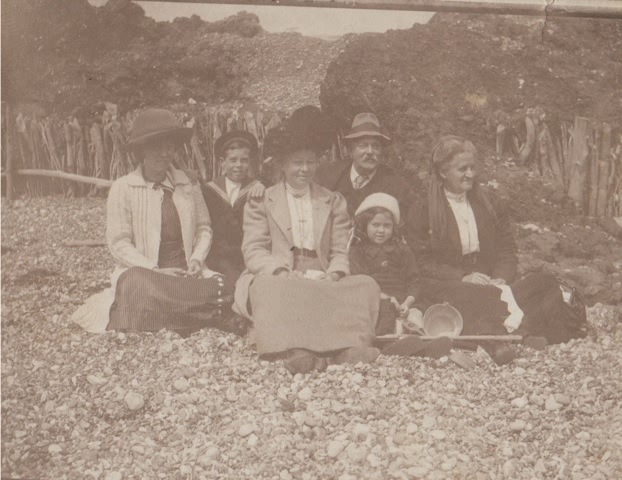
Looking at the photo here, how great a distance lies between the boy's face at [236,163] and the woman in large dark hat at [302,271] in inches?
4.5

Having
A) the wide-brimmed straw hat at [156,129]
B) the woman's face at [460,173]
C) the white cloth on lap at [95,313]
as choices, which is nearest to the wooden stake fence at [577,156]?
the woman's face at [460,173]

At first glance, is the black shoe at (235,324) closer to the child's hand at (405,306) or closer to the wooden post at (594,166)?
the child's hand at (405,306)

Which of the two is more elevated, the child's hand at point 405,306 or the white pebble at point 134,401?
the child's hand at point 405,306

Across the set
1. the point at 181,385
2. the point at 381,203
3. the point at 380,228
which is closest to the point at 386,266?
the point at 380,228

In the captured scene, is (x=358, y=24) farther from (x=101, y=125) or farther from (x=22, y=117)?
(x=22, y=117)

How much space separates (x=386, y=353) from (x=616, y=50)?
2.01m

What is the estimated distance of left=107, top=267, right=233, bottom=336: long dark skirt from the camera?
3992mm

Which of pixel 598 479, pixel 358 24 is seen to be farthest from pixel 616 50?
pixel 598 479

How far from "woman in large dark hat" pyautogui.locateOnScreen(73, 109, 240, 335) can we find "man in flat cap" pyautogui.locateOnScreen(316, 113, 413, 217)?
682 millimetres

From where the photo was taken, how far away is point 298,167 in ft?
13.6

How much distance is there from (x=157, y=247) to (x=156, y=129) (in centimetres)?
58

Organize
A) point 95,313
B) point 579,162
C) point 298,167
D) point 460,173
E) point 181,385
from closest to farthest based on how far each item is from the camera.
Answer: point 181,385
point 95,313
point 298,167
point 460,173
point 579,162

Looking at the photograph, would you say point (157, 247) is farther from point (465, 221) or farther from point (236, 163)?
point (465, 221)

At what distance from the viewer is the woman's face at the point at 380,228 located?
13.6ft
